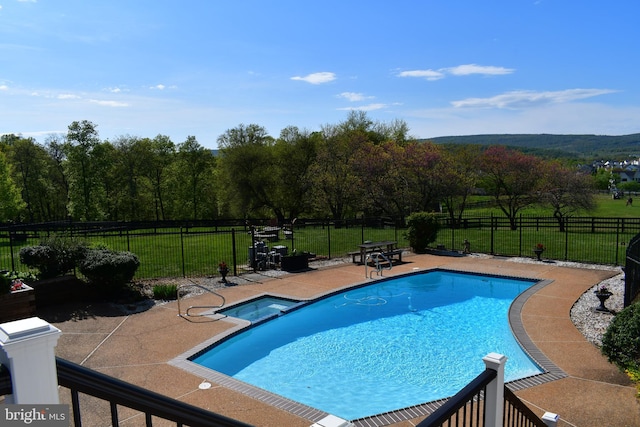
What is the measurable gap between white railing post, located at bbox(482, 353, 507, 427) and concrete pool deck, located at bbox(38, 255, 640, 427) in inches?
103

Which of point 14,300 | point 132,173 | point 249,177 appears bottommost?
point 14,300

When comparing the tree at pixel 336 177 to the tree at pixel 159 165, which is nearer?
the tree at pixel 336 177

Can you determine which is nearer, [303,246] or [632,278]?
[632,278]

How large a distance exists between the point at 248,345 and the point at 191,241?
546 inches

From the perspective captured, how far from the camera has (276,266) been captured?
1666 centimetres

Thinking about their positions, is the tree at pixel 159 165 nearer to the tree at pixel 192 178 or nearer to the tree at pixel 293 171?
the tree at pixel 192 178

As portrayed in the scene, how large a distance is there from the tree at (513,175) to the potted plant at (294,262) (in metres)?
19.8

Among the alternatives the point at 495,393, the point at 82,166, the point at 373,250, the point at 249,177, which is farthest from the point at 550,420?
the point at 82,166

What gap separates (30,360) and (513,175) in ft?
115

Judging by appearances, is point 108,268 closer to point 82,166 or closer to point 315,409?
point 315,409

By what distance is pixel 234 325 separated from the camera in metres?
10.5

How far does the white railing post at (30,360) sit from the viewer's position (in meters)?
1.54

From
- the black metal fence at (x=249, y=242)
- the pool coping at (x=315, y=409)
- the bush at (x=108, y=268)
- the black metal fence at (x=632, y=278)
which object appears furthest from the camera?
the black metal fence at (x=249, y=242)

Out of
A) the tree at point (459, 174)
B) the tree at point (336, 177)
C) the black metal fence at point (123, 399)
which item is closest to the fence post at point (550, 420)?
the black metal fence at point (123, 399)
